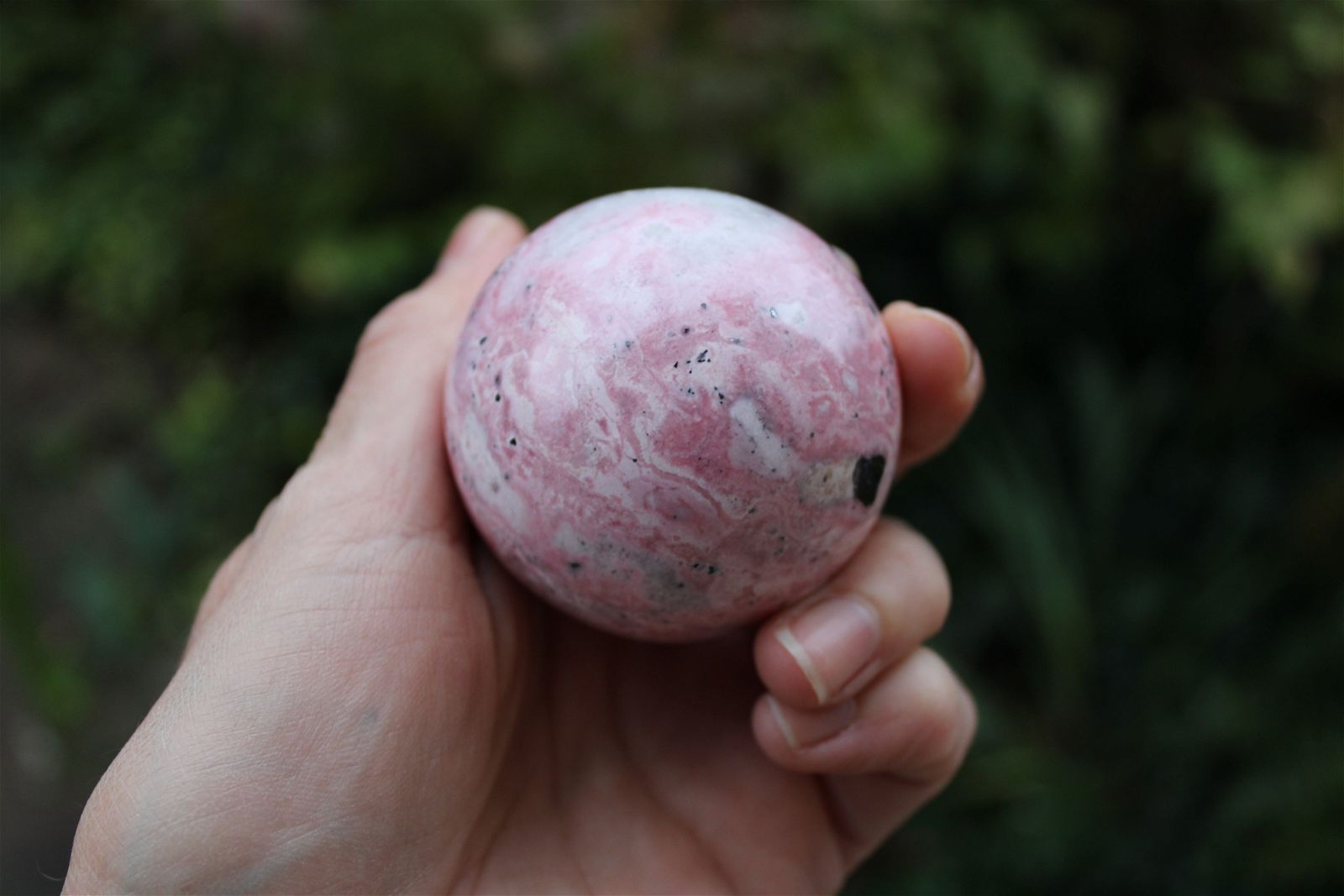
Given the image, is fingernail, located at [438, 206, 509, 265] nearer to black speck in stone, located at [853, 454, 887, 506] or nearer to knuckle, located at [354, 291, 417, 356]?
knuckle, located at [354, 291, 417, 356]

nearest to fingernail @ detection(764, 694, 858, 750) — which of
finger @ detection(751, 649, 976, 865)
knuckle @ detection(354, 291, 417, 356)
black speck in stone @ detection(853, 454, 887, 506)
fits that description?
finger @ detection(751, 649, 976, 865)

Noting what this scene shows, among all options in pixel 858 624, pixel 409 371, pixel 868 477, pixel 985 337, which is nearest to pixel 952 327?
pixel 868 477

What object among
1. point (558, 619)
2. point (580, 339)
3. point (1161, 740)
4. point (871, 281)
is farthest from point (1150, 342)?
point (580, 339)

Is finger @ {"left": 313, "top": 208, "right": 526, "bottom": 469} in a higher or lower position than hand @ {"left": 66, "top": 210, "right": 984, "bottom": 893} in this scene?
higher

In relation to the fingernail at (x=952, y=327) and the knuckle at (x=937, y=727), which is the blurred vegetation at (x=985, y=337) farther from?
the fingernail at (x=952, y=327)

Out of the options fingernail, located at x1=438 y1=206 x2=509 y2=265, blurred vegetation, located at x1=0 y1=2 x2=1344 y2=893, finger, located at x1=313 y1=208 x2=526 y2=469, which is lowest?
blurred vegetation, located at x1=0 y1=2 x2=1344 y2=893

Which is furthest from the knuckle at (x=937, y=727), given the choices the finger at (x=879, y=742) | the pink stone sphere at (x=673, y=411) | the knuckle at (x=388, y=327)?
the knuckle at (x=388, y=327)
